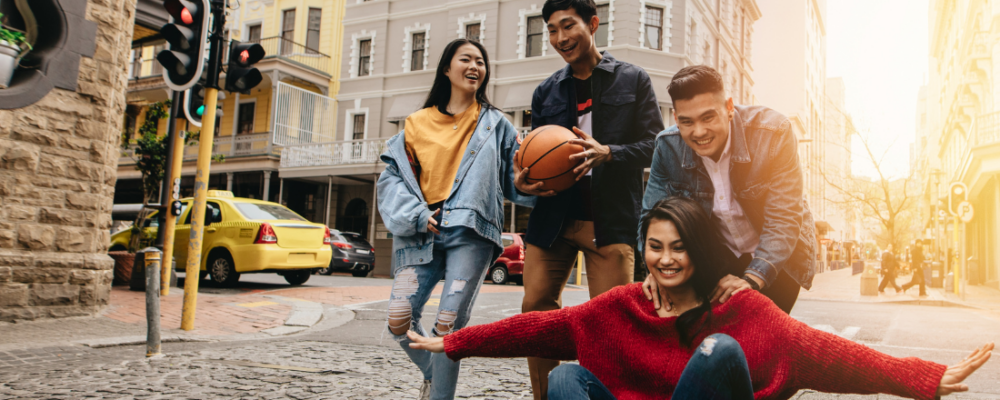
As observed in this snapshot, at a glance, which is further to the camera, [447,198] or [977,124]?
[977,124]

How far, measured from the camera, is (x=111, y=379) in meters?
4.08

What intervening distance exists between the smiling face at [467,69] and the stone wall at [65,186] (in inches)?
210

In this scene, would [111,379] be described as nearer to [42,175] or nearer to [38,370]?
[38,370]

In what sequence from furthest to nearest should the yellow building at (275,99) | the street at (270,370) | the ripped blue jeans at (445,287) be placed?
the yellow building at (275,99) → the street at (270,370) → the ripped blue jeans at (445,287)

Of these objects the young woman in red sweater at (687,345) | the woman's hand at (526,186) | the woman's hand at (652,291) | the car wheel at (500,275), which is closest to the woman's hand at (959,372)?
the young woman in red sweater at (687,345)

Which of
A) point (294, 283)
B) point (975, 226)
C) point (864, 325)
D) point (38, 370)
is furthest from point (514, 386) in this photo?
point (975, 226)

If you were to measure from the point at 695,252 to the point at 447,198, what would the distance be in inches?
49.8

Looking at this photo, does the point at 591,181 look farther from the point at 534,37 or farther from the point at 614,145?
the point at 534,37

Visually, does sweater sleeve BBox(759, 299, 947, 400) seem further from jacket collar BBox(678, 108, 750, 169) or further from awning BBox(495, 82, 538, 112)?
awning BBox(495, 82, 538, 112)

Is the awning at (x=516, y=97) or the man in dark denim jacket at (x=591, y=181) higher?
the awning at (x=516, y=97)

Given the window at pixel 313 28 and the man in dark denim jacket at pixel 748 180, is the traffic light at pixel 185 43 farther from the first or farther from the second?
the window at pixel 313 28

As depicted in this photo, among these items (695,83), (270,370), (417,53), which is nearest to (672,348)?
(695,83)

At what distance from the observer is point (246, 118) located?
2864 centimetres

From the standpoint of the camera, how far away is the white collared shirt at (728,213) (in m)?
2.33
